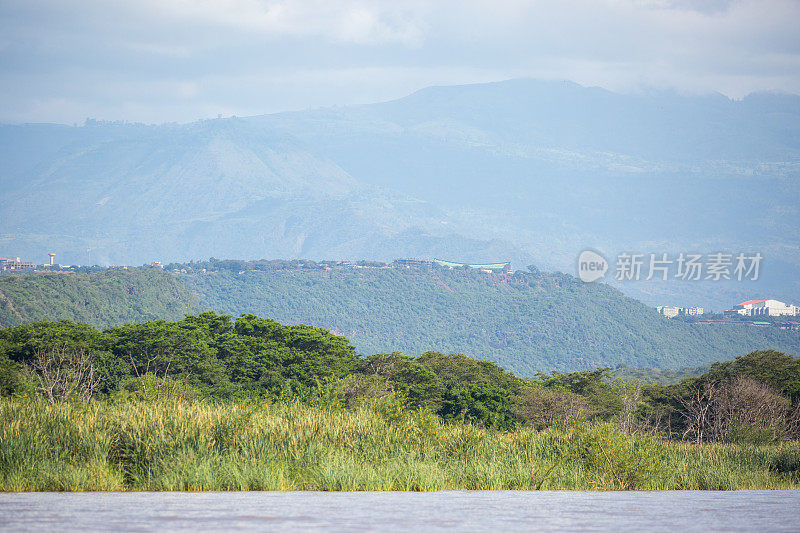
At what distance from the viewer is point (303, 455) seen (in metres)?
15.9

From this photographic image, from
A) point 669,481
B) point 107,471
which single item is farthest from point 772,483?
point 107,471

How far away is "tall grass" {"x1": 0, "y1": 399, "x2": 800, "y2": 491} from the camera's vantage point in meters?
14.1

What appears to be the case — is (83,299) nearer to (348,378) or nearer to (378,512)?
(348,378)

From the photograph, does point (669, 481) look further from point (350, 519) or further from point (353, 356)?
point (353, 356)

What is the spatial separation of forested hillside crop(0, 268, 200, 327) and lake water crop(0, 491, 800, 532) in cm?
13893

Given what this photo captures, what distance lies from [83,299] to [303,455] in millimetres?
165600

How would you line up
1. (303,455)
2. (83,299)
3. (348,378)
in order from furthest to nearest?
(83,299) → (348,378) → (303,455)

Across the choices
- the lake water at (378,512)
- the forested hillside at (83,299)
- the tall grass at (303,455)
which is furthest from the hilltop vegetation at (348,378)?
the forested hillside at (83,299)

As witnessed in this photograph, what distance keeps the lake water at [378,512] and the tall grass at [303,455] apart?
143 centimetres

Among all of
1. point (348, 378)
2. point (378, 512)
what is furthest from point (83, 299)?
point (378, 512)

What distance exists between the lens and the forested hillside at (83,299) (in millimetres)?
150500

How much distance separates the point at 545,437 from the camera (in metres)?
21.5

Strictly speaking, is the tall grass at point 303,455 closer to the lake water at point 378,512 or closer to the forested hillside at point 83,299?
the lake water at point 378,512

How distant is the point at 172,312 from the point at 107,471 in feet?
614
